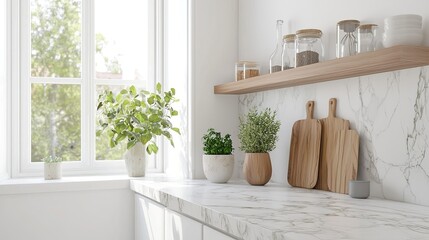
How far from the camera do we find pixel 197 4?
2.62 m

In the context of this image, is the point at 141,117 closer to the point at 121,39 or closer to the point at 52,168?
the point at 52,168

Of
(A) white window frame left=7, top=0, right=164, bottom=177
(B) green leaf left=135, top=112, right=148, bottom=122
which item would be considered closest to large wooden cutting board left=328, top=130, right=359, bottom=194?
(B) green leaf left=135, top=112, right=148, bottom=122

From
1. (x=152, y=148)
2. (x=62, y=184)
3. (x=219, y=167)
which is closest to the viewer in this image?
(x=219, y=167)

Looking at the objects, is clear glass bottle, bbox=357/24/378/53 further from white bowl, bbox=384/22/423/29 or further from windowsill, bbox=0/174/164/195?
windowsill, bbox=0/174/164/195

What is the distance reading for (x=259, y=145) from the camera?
2.20 meters

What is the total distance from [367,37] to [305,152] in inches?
25.2

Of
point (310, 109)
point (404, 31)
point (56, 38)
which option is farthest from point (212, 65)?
point (404, 31)

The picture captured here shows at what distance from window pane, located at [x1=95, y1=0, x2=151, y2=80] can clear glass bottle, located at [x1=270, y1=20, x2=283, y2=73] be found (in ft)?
3.64

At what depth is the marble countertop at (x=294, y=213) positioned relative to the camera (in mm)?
1186

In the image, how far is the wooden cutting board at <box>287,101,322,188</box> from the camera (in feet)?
6.59

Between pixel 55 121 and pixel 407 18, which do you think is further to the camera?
pixel 55 121

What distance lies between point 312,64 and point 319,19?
13.4 inches

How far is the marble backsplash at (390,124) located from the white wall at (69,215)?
1.26 m

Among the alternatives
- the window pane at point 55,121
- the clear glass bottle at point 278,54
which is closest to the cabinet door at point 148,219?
the window pane at point 55,121
